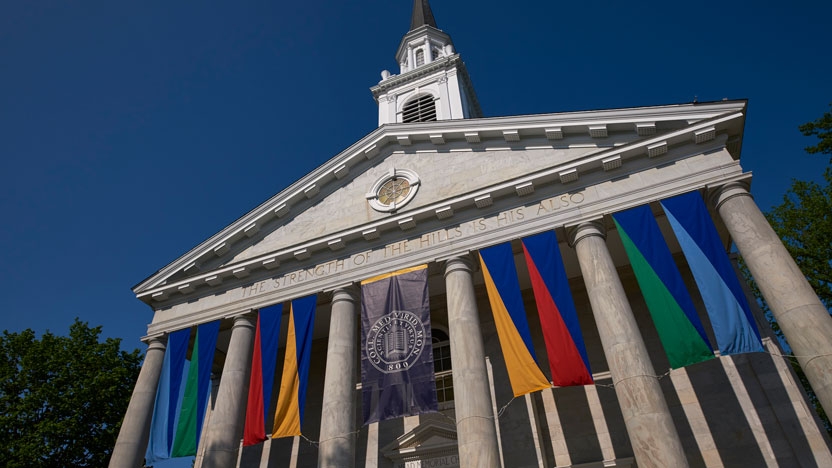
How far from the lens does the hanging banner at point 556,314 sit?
11.1 metres

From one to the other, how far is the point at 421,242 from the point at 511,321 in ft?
13.1

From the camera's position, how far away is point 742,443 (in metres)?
12.2

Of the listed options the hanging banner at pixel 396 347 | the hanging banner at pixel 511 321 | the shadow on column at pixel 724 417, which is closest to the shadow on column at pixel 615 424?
the shadow on column at pixel 724 417

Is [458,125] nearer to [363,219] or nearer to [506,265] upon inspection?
[363,219]

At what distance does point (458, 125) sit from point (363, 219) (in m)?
4.41

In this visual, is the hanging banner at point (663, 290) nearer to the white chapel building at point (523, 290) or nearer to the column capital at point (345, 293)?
the white chapel building at point (523, 290)

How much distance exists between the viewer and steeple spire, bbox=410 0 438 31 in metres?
35.6

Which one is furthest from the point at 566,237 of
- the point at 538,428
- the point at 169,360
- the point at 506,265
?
the point at 169,360

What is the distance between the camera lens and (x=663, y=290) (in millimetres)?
11438

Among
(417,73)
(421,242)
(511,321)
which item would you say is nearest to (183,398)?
(421,242)

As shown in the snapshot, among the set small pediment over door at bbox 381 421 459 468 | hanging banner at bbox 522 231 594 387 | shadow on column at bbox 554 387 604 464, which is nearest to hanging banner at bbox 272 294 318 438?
small pediment over door at bbox 381 421 459 468

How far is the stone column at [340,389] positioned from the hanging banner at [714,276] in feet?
28.4

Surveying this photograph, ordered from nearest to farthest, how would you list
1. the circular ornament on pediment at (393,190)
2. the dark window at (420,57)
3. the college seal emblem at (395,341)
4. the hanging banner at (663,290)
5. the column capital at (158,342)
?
1. the hanging banner at (663,290)
2. the college seal emblem at (395,341)
3. the circular ornament on pediment at (393,190)
4. the column capital at (158,342)
5. the dark window at (420,57)

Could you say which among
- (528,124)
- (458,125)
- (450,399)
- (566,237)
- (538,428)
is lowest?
(538,428)
